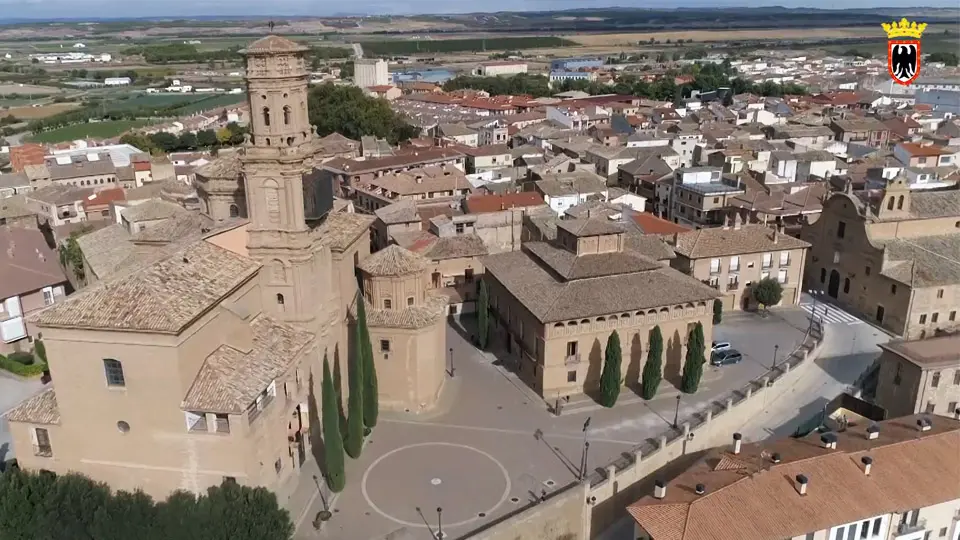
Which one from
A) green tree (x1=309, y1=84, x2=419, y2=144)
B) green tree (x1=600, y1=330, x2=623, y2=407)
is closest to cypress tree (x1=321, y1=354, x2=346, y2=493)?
green tree (x1=600, y1=330, x2=623, y2=407)

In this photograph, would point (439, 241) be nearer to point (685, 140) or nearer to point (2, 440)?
point (2, 440)

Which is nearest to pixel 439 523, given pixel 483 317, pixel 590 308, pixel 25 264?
pixel 590 308

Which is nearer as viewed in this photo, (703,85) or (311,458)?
(311,458)

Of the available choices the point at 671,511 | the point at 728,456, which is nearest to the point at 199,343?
the point at 671,511

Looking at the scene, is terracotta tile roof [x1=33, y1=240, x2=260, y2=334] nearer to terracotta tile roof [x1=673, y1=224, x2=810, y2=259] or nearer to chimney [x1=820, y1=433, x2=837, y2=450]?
chimney [x1=820, y1=433, x2=837, y2=450]

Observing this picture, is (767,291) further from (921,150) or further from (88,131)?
(88,131)

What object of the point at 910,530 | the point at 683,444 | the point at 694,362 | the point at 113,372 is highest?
the point at 113,372

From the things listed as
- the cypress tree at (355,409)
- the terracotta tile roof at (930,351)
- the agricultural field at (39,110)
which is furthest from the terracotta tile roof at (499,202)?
the agricultural field at (39,110)

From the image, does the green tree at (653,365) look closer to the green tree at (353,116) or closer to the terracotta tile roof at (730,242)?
the terracotta tile roof at (730,242)
